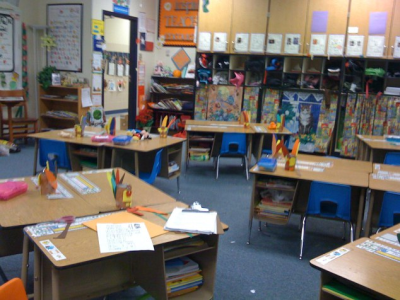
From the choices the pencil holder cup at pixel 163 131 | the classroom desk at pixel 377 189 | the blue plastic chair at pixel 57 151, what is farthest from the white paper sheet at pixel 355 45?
the blue plastic chair at pixel 57 151

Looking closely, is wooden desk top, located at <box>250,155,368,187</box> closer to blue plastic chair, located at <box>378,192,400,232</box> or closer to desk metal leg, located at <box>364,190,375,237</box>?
desk metal leg, located at <box>364,190,375,237</box>

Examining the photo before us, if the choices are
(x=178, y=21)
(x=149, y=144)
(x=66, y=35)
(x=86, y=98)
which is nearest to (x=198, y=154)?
(x=149, y=144)

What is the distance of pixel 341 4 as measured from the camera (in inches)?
264

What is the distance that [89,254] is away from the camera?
68.7 inches

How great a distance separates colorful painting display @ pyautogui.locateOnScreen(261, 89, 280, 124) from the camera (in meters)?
7.41

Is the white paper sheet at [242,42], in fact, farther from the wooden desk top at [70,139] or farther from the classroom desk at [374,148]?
the wooden desk top at [70,139]

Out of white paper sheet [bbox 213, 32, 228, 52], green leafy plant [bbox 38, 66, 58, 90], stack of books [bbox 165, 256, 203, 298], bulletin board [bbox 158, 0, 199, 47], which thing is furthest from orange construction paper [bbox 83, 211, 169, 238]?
bulletin board [bbox 158, 0, 199, 47]

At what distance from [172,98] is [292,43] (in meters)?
3.07

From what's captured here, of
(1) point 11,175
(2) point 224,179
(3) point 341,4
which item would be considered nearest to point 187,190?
(2) point 224,179

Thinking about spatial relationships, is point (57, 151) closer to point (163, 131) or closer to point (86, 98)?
point (163, 131)

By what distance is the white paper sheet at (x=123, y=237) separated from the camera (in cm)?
182

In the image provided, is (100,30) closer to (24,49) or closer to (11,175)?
(24,49)

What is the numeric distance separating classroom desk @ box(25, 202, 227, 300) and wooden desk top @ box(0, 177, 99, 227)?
0.25 metres

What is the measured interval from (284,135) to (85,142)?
2.84m
